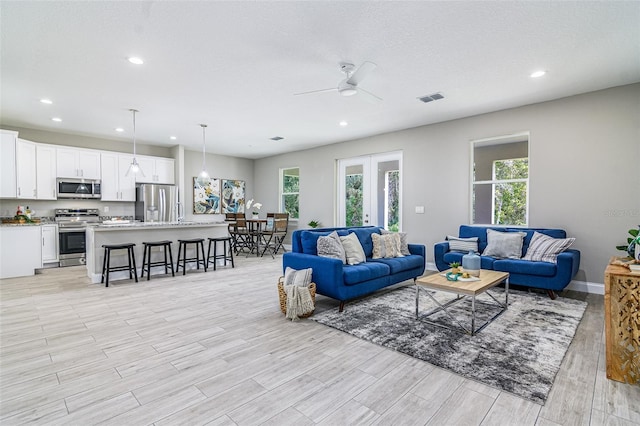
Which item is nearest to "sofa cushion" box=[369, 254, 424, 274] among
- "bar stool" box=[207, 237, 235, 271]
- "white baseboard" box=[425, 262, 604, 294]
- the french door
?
the french door

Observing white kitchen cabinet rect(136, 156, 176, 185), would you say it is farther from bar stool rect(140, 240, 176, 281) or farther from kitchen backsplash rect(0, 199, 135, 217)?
bar stool rect(140, 240, 176, 281)

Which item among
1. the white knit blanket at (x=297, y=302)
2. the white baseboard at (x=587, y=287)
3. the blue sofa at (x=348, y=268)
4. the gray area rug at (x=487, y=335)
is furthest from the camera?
the white baseboard at (x=587, y=287)

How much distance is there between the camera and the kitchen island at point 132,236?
5.04 meters

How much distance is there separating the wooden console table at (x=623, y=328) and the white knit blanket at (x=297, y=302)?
248 centimetres

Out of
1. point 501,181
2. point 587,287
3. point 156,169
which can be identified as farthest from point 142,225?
point 587,287

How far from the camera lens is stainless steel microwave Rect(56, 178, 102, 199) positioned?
6.54 metres

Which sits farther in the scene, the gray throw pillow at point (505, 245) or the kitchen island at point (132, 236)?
the kitchen island at point (132, 236)

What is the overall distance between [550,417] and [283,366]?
172 cm

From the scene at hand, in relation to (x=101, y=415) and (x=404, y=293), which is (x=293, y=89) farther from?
(x=101, y=415)

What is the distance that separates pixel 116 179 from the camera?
734 cm

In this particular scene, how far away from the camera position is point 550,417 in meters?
1.78

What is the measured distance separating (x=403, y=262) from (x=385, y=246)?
14.5 inches

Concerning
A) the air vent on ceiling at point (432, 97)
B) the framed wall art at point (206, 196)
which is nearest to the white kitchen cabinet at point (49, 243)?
the framed wall art at point (206, 196)

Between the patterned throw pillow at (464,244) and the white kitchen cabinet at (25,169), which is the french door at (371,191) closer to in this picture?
the patterned throw pillow at (464,244)
